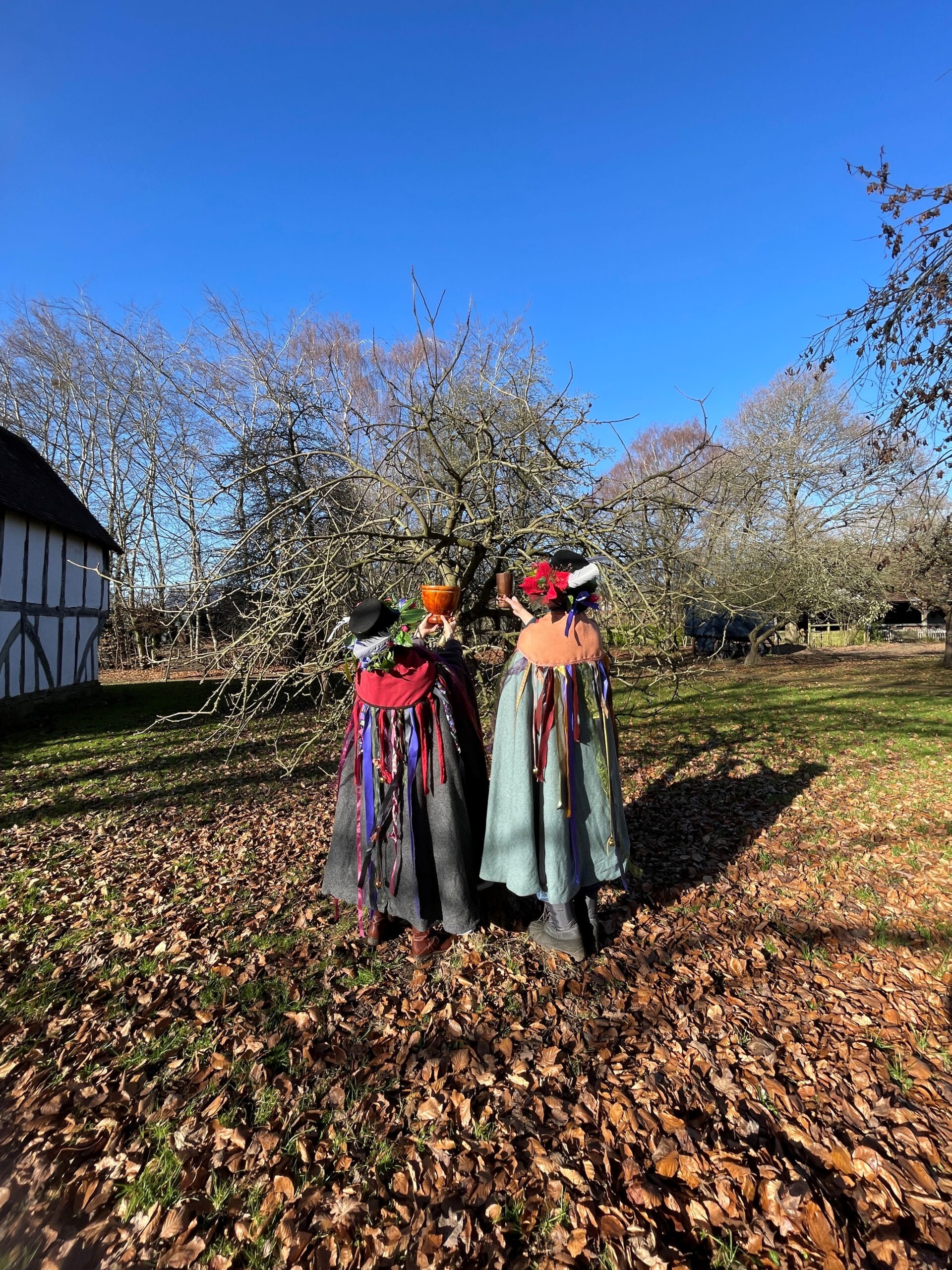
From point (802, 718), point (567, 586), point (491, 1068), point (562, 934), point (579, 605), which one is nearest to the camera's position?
point (491, 1068)

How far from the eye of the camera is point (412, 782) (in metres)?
2.99

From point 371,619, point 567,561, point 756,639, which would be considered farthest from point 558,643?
point 756,639

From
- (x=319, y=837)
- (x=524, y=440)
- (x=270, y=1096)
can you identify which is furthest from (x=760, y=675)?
(x=270, y=1096)

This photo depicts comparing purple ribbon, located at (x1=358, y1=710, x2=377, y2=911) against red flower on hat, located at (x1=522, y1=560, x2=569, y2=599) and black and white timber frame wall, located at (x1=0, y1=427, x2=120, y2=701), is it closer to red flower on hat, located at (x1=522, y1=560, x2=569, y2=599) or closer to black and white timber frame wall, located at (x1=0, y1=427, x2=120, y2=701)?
red flower on hat, located at (x1=522, y1=560, x2=569, y2=599)

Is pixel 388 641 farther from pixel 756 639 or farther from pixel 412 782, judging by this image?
pixel 756 639

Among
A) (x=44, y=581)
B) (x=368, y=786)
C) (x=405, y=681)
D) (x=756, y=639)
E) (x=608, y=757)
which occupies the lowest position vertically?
(x=368, y=786)

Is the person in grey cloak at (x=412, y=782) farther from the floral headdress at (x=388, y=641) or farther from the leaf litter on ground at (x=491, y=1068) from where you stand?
the leaf litter on ground at (x=491, y=1068)

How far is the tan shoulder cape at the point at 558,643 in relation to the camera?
288 centimetres

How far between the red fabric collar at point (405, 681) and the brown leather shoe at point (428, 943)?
1.21 meters

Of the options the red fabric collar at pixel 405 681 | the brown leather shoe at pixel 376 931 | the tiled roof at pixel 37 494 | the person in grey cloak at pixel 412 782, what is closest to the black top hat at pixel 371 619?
the person in grey cloak at pixel 412 782

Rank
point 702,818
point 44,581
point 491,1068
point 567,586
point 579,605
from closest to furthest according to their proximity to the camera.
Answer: point 491,1068
point 567,586
point 579,605
point 702,818
point 44,581

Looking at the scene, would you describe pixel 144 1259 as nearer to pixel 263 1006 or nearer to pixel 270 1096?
pixel 270 1096

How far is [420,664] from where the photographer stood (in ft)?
9.84

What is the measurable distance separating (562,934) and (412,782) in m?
1.11
